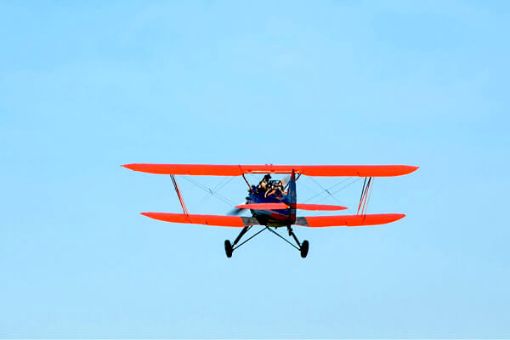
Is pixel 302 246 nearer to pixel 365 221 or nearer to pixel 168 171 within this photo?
pixel 365 221

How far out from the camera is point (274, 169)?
26641 mm

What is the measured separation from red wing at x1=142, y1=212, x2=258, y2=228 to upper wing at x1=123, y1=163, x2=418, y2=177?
123 cm

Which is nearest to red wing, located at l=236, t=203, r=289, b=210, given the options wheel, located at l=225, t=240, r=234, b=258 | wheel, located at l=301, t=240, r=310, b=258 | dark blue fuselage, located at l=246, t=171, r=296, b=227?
dark blue fuselage, located at l=246, t=171, r=296, b=227

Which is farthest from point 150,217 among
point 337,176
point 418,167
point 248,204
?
point 418,167

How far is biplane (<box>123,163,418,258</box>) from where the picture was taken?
25375mm

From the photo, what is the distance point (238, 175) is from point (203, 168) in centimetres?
104

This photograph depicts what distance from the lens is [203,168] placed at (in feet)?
89.6

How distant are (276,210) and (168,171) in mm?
3634

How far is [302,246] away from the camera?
26531 mm

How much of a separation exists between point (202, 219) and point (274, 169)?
255 centimetres

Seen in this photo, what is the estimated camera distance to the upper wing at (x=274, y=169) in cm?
2677

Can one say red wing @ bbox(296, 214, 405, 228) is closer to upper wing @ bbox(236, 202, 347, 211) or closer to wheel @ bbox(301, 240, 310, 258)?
wheel @ bbox(301, 240, 310, 258)

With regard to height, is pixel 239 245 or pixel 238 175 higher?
pixel 238 175

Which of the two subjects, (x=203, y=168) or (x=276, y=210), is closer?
(x=276, y=210)
